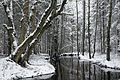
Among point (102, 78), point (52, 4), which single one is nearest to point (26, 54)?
point (52, 4)

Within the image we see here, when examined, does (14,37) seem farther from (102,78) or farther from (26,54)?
(102,78)

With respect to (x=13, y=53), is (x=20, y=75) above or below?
below

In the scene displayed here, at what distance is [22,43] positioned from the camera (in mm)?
14992

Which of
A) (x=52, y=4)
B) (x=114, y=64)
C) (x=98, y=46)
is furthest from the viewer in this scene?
(x=98, y=46)

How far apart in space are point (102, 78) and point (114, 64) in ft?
20.7

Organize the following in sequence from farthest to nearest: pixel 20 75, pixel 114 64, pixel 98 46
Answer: pixel 98 46, pixel 114 64, pixel 20 75

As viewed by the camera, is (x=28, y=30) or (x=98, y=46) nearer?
(x=28, y=30)

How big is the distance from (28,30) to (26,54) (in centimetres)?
259

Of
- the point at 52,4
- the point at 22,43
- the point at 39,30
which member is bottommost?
the point at 22,43

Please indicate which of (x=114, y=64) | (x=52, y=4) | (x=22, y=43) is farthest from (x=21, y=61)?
(x=114, y=64)

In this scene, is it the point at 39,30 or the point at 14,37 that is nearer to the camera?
the point at 39,30

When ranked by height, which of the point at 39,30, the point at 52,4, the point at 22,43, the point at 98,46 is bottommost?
the point at 98,46

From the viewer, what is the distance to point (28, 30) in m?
17.2

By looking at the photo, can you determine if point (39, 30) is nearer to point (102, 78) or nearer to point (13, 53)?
point (13, 53)
